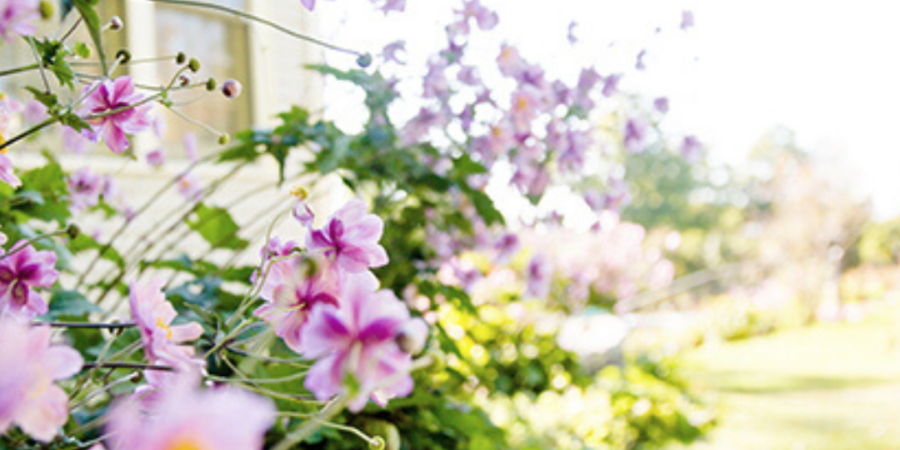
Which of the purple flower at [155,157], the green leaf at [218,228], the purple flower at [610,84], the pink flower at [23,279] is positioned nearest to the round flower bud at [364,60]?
the pink flower at [23,279]

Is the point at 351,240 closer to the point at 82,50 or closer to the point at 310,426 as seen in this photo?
the point at 310,426

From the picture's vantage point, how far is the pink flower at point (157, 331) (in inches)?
18.7

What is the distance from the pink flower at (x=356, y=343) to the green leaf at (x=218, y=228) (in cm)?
106

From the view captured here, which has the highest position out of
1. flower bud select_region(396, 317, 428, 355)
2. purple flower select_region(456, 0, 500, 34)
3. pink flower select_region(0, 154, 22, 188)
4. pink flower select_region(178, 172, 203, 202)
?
purple flower select_region(456, 0, 500, 34)

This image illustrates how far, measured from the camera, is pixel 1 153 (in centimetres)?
66

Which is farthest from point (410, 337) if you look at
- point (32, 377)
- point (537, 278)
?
point (537, 278)

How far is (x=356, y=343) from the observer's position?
1.34ft

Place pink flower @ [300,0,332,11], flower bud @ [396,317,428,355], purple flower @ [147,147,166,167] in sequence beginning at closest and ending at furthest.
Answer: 1. flower bud @ [396,317,428,355]
2. pink flower @ [300,0,332,11]
3. purple flower @ [147,147,166,167]

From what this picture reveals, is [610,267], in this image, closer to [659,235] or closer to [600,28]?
[600,28]

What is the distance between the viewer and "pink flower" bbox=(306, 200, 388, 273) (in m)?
0.55

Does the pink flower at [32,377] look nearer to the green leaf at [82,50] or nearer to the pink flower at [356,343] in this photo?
the pink flower at [356,343]

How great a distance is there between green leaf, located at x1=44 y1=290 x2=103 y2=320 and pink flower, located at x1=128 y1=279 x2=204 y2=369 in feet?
1.72

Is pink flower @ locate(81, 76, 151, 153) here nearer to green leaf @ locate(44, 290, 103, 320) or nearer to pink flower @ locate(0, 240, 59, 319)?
pink flower @ locate(0, 240, 59, 319)

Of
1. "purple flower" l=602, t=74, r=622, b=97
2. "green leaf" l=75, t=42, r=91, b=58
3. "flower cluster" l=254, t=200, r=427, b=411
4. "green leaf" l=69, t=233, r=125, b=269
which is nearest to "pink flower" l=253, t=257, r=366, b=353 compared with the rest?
"flower cluster" l=254, t=200, r=427, b=411
